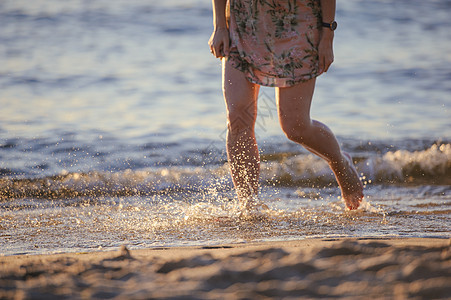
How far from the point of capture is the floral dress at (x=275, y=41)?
9.70 feet

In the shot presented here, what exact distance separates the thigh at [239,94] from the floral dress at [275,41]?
38mm

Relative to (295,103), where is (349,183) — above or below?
below

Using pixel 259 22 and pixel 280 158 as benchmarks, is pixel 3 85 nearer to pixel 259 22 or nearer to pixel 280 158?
pixel 280 158

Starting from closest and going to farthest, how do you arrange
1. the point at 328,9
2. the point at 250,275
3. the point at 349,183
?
the point at 250,275 → the point at 328,9 → the point at 349,183

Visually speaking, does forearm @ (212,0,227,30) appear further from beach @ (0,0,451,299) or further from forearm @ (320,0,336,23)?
beach @ (0,0,451,299)

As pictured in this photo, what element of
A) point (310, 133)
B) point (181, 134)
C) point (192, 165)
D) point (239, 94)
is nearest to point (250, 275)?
point (239, 94)

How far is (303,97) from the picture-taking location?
3010 millimetres

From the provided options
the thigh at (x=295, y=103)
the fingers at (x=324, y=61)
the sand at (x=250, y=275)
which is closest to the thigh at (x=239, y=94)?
the thigh at (x=295, y=103)

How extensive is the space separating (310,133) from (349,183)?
47cm

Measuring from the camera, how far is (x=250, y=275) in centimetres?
175

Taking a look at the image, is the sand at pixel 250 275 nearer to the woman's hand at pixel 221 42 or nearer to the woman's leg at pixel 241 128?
the woman's leg at pixel 241 128

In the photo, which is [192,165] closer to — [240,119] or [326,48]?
[240,119]

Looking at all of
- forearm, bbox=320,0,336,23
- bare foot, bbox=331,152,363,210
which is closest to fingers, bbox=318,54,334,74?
forearm, bbox=320,0,336,23

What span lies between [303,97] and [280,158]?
103 inches
